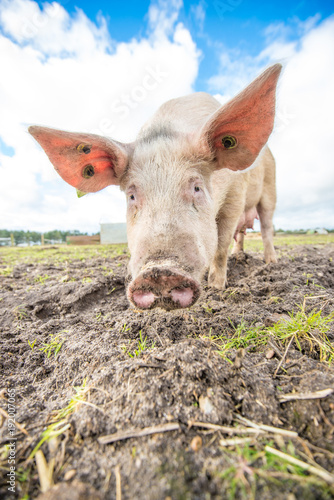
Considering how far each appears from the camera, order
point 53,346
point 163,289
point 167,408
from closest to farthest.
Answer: point 167,408 < point 163,289 < point 53,346

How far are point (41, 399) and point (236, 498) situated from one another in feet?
3.89

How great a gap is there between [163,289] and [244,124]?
5.88 feet

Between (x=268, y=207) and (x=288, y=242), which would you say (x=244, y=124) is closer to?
(x=268, y=207)

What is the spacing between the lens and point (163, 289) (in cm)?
184

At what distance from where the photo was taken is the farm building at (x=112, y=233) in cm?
2319

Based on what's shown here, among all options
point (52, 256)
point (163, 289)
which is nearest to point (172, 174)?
point (163, 289)

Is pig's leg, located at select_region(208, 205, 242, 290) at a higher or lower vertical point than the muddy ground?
higher

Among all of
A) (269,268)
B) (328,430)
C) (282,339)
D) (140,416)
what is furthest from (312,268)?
(140,416)

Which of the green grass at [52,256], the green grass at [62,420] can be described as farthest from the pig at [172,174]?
the green grass at [52,256]

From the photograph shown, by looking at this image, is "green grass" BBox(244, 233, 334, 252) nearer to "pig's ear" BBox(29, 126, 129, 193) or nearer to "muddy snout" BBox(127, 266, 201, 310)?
"pig's ear" BBox(29, 126, 129, 193)

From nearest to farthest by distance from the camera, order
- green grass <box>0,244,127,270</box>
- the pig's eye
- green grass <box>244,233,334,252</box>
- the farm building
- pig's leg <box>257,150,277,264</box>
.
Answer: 1. the pig's eye
2. pig's leg <box>257,150,277,264</box>
3. green grass <box>0,244,127,270</box>
4. green grass <box>244,233,334,252</box>
5. the farm building

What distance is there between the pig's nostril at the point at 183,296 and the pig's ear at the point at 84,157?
166 cm

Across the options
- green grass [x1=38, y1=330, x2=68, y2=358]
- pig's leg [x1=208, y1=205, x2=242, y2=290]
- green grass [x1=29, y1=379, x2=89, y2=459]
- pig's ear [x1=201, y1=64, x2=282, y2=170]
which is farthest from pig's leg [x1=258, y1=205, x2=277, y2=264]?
green grass [x1=29, y1=379, x2=89, y2=459]

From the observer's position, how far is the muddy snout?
179 centimetres
